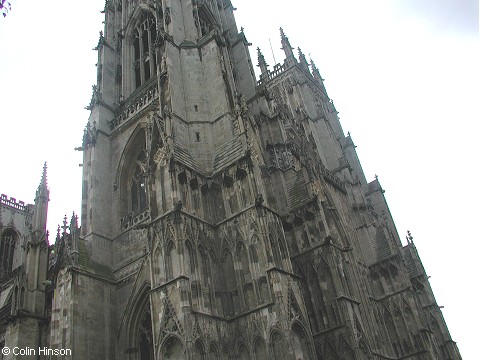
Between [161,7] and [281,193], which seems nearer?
[281,193]

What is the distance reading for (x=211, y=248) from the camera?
16.8 metres

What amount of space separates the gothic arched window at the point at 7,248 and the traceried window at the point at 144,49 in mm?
24887

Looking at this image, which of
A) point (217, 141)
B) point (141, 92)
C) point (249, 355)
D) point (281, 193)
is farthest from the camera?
point (141, 92)

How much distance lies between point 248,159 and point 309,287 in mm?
6175

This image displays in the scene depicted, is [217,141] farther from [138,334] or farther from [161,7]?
[161,7]

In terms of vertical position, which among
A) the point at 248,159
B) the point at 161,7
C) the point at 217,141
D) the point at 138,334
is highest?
the point at 161,7

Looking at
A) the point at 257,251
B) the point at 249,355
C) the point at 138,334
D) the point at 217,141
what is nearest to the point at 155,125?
the point at 217,141

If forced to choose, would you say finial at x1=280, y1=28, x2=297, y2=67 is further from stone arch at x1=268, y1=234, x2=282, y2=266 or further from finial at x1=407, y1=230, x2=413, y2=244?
stone arch at x1=268, y1=234, x2=282, y2=266

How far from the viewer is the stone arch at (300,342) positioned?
45.9 ft

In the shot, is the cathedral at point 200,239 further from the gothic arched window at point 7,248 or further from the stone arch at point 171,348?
the gothic arched window at point 7,248

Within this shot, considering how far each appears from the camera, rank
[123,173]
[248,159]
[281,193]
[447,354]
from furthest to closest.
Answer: [447,354], [123,173], [281,193], [248,159]

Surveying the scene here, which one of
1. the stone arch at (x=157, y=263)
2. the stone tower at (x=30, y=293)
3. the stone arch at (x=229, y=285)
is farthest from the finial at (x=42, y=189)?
the stone arch at (x=229, y=285)

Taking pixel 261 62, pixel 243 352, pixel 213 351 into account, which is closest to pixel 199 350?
pixel 213 351

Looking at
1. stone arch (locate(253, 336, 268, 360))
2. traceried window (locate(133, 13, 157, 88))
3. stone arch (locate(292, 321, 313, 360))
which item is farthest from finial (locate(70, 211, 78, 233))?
stone arch (locate(292, 321, 313, 360))
